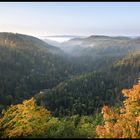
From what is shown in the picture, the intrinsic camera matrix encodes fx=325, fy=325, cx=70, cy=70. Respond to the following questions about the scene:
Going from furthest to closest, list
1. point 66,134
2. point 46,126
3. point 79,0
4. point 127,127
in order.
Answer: point 66,134 < point 46,126 < point 127,127 < point 79,0

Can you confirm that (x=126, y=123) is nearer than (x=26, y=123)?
Yes

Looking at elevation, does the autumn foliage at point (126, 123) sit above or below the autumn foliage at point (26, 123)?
above

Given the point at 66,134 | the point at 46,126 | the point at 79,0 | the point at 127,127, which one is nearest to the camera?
the point at 79,0

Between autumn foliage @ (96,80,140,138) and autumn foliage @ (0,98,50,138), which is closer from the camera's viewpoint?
autumn foliage @ (96,80,140,138)

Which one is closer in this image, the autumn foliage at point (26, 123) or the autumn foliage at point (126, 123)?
the autumn foliage at point (126, 123)

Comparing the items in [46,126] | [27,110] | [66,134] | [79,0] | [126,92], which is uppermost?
[79,0]

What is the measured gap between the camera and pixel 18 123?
37.4 m

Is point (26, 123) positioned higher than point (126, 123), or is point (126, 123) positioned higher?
point (126, 123)

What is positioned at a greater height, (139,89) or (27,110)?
(139,89)

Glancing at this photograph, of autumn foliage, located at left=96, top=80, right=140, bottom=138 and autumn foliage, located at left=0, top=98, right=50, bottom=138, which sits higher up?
autumn foliage, located at left=96, top=80, right=140, bottom=138

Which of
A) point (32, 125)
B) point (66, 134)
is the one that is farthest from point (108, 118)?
point (66, 134)

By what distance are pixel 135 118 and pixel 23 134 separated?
12966 mm

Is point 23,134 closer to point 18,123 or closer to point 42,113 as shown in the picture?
point 18,123

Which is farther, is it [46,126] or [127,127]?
[46,126]
